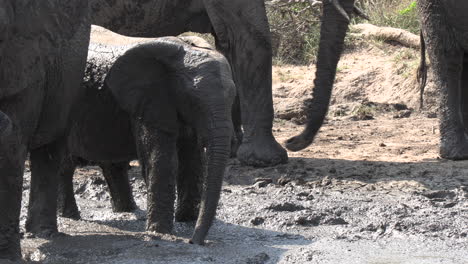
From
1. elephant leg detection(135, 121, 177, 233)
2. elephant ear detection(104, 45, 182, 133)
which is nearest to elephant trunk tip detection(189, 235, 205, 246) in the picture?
elephant leg detection(135, 121, 177, 233)

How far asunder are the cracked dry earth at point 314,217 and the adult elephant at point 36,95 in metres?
0.31

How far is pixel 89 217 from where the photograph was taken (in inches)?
253

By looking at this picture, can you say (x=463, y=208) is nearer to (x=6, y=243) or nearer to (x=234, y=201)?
(x=234, y=201)

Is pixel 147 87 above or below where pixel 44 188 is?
above

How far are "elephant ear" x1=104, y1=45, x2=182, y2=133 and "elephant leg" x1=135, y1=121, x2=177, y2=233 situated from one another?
50mm

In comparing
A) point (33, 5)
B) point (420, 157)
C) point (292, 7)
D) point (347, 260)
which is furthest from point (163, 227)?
point (292, 7)

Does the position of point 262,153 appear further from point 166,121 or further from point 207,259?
point 207,259

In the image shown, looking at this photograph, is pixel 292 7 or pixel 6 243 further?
pixel 292 7

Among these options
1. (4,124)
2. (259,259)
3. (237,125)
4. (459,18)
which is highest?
(459,18)

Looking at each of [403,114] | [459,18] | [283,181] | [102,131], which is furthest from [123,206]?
[403,114]

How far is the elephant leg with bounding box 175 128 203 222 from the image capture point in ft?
19.0

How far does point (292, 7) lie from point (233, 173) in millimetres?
4685

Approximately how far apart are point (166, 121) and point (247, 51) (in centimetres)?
231

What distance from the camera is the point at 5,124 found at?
4.63 m
